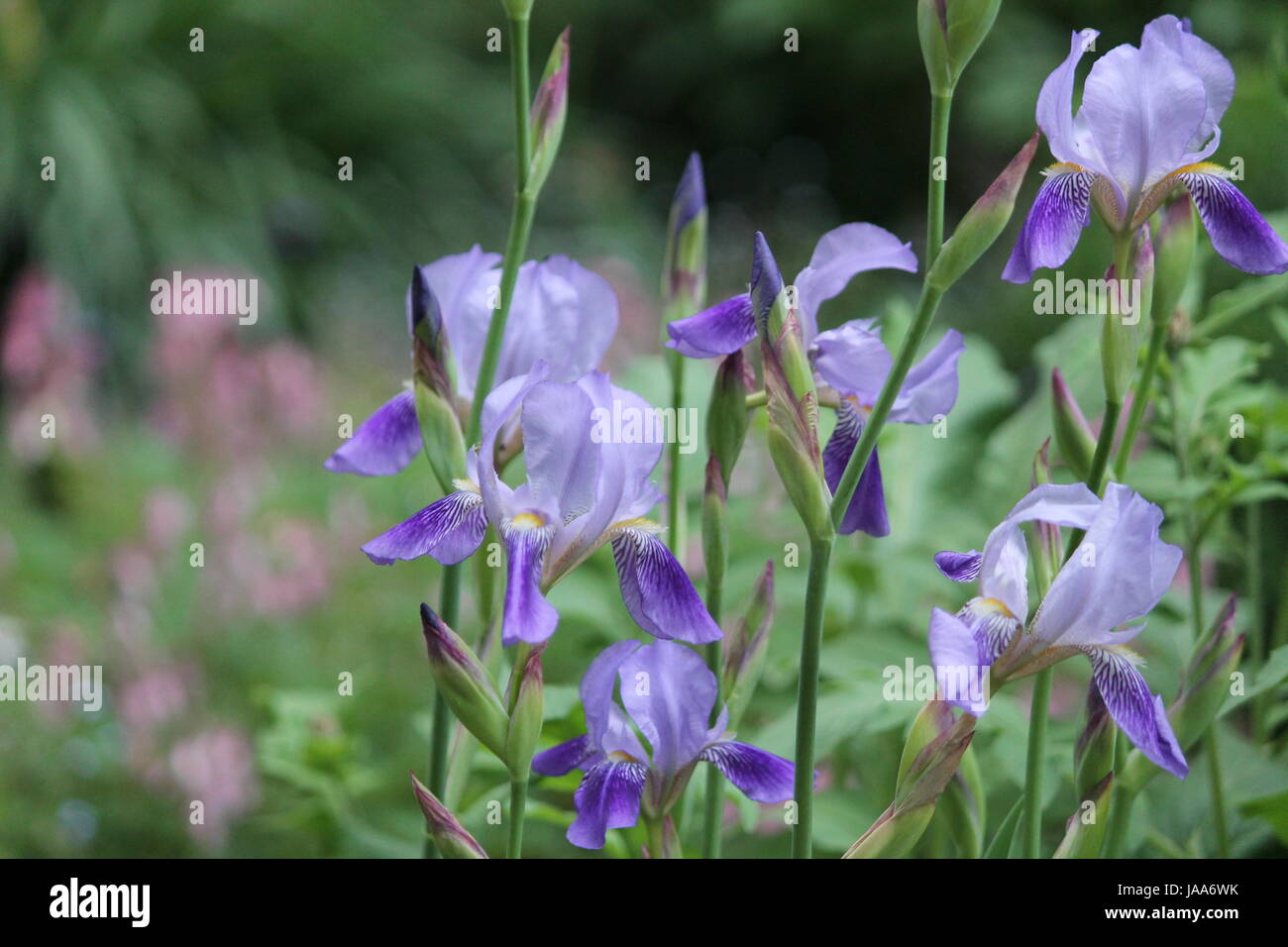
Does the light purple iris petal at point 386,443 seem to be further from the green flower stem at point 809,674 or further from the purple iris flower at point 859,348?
the green flower stem at point 809,674

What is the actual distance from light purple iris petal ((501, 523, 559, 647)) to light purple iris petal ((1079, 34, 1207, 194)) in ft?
1.07

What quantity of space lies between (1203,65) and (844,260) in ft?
0.63

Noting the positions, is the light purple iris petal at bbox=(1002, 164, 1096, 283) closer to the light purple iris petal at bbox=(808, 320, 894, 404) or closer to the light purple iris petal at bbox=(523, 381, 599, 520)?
the light purple iris petal at bbox=(808, 320, 894, 404)

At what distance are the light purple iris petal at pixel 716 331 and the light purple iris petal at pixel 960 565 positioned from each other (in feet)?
0.47

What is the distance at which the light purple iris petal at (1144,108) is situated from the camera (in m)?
0.59

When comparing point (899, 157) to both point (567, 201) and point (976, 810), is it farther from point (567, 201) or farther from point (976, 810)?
point (976, 810)

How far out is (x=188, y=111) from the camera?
14.5ft

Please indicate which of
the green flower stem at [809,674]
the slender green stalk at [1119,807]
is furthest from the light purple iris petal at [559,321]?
the slender green stalk at [1119,807]

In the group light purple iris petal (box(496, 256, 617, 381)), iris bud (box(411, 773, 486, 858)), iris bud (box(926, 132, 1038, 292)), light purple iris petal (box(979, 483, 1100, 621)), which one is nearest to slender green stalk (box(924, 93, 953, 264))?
iris bud (box(926, 132, 1038, 292))

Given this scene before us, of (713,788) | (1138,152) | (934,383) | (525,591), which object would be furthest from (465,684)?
(1138,152)

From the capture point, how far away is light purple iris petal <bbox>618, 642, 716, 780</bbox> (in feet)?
1.92

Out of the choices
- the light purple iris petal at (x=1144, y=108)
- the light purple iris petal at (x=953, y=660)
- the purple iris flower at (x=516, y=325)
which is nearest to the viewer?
the light purple iris petal at (x=953, y=660)
